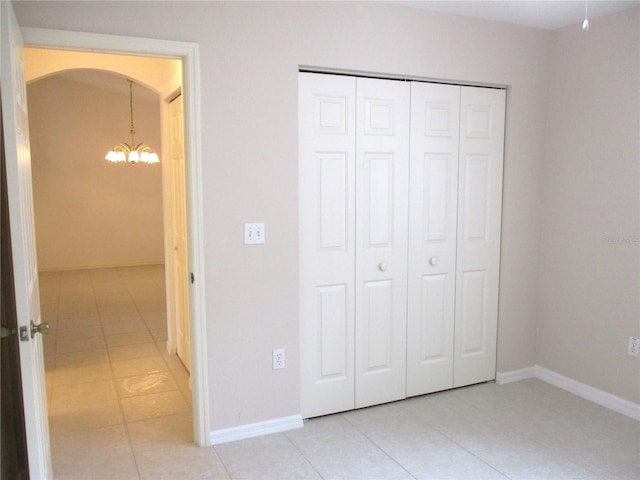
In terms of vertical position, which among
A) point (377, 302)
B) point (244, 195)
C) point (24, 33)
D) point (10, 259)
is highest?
point (24, 33)

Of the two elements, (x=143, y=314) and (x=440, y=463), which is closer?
(x=440, y=463)

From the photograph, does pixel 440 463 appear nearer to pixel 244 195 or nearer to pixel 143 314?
pixel 244 195

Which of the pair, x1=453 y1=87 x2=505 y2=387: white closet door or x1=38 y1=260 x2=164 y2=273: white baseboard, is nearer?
x1=453 y1=87 x2=505 y2=387: white closet door

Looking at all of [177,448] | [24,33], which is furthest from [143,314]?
[24,33]

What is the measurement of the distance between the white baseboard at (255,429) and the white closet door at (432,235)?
80 cm

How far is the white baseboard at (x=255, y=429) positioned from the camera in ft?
8.95

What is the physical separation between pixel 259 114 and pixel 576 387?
2.62 m

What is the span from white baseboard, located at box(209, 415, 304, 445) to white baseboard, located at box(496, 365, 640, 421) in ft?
4.90

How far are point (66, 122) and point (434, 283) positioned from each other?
21.6ft

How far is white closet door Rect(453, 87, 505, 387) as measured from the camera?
3246 millimetres

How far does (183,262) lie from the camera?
3.63 m

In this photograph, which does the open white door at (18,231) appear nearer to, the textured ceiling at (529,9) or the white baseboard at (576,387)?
the textured ceiling at (529,9)

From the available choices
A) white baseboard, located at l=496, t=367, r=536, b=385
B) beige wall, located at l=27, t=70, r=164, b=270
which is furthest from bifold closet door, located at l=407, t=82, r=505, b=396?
beige wall, located at l=27, t=70, r=164, b=270

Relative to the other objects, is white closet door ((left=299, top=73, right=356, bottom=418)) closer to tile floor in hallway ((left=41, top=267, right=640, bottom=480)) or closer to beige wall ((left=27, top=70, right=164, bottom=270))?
tile floor in hallway ((left=41, top=267, right=640, bottom=480))
